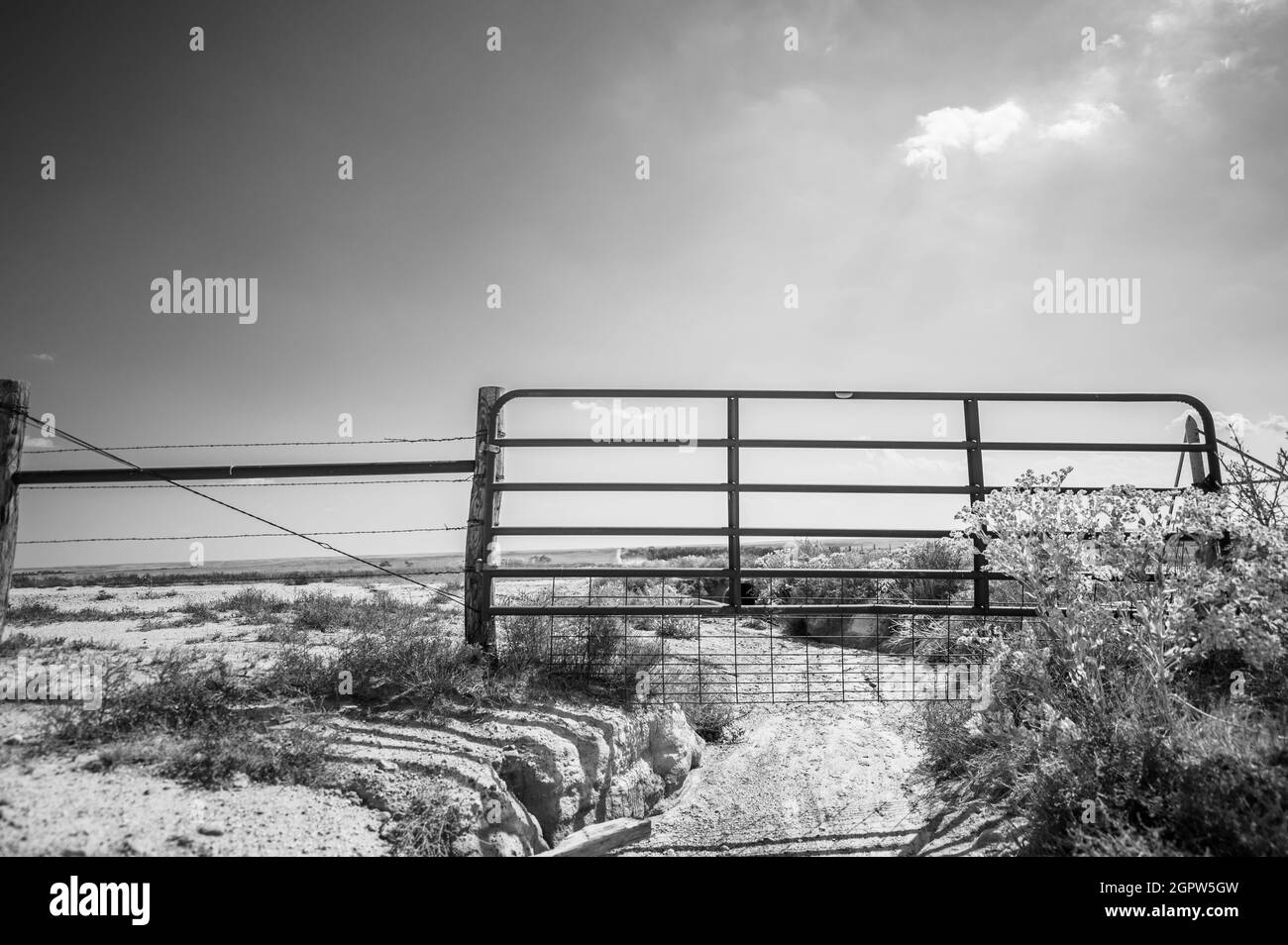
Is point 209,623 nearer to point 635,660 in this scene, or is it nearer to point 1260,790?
point 635,660

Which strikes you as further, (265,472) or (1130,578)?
(265,472)

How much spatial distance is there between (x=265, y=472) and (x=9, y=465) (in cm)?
222

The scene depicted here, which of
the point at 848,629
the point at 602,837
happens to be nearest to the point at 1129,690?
the point at 602,837

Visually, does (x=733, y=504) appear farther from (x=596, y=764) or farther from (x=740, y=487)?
(x=596, y=764)

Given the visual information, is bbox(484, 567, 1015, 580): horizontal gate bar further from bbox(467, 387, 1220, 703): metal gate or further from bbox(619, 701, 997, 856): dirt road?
bbox(619, 701, 997, 856): dirt road

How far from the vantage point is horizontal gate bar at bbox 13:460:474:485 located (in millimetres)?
5355

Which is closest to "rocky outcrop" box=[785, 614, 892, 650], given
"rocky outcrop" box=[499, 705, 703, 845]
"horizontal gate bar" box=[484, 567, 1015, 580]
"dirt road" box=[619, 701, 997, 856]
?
"dirt road" box=[619, 701, 997, 856]

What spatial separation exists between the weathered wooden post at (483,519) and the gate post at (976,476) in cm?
409

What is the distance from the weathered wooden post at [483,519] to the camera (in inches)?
205

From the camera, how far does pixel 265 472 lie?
541cm

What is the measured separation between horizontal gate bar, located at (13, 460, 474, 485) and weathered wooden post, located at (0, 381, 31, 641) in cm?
11

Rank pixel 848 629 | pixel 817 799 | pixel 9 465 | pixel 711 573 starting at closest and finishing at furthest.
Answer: pixel 817 799, pixel 711 573, pixel 9 465, pixel 848 629
